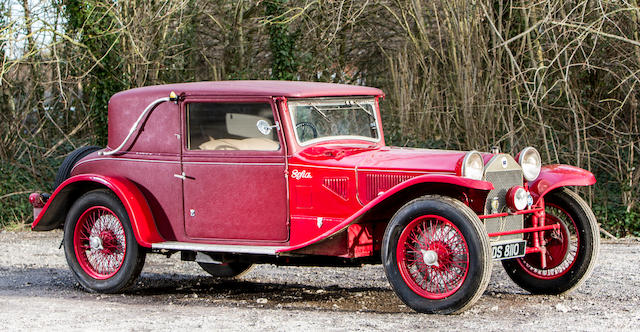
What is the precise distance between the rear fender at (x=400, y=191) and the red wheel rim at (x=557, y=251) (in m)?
0.97

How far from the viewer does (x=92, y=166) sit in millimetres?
7836

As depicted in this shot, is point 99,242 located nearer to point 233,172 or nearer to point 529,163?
point 233,172

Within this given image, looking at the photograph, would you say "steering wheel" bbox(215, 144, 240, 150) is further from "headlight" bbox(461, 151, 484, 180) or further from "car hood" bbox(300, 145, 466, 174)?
"headlight" bbox(461, 151, 484, 180)

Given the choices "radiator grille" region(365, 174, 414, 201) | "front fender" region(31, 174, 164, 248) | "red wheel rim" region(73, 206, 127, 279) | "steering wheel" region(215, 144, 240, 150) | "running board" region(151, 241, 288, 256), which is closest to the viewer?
"radiator grille" region(365, 174, 414, 201)

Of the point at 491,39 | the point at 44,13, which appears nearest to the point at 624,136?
the point at 491,39

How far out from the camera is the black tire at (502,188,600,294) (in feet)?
Answer: 23.0

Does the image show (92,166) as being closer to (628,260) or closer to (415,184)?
(415,184)

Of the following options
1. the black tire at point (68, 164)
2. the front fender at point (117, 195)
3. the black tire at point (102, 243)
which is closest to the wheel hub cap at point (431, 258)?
the front fender at point (117, 195)

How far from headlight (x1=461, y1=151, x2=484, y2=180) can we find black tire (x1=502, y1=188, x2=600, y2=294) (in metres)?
0.96

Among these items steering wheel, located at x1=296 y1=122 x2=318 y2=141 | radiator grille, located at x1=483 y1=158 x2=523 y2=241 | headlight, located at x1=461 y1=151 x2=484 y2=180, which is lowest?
radiator grille, located at x1=483 y1=158 x2=523 y2=241

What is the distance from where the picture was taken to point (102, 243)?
759cm

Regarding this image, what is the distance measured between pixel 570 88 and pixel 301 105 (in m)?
6.11

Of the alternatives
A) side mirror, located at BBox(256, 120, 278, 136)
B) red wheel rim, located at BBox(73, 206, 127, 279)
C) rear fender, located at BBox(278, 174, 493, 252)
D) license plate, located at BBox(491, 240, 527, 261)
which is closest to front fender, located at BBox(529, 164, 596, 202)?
license plate, located at BBox(491, 240, 527, 261)

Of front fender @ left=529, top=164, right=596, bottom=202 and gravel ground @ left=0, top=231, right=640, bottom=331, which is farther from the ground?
front fender @ left=529, top=164, right=596, bottom=202
